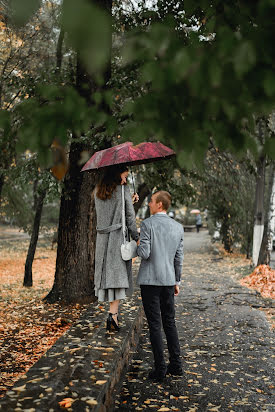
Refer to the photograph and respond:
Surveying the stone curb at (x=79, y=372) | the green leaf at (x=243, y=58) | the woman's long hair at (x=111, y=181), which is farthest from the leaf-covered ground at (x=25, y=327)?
the green leaf at (x=243, y=58)

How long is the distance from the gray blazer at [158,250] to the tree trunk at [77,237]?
2.95m

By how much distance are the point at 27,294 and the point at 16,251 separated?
1436 cm

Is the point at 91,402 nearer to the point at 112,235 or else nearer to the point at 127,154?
the point at 112,235

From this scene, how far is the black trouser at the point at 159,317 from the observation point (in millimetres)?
4348

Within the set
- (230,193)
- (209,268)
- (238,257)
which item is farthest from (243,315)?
(238,257)

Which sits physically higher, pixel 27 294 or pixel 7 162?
pixel 7 162

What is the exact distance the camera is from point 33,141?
1943 millimetres

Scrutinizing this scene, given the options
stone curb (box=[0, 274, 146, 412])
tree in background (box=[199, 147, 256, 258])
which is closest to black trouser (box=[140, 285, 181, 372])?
stone curb (box=[0, 274, 146, 412])

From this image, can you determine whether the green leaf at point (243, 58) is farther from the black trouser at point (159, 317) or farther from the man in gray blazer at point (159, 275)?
the black trouser at point (159, 317)

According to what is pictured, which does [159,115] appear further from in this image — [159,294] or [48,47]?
[48,47]

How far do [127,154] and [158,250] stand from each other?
1.16 m

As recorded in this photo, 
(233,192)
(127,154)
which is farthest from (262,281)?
(127,154)

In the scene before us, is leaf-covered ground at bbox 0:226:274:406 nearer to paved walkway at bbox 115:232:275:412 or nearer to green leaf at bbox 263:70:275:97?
paved walkway at bbox 115:232:275:412

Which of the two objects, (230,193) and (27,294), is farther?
(230,193)
